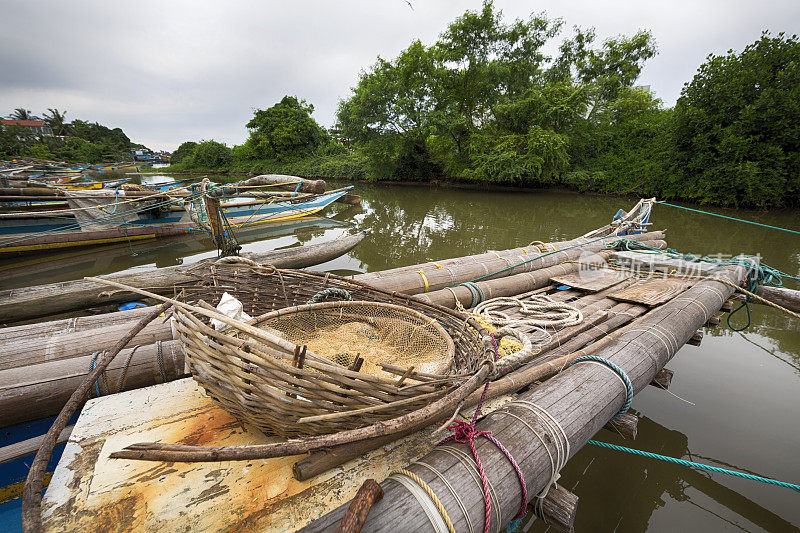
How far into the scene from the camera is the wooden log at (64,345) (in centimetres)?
221

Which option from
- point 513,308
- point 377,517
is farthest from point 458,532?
point 513,308

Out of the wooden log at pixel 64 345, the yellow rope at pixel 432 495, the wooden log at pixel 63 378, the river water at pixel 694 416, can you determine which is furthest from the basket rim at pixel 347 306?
the river water at pixel 694 416

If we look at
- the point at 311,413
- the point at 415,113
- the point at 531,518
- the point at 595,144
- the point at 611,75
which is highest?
the point at 611,75

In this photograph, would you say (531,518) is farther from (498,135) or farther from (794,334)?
(498,135)

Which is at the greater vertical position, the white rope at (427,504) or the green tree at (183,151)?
the green tree at (183,151)

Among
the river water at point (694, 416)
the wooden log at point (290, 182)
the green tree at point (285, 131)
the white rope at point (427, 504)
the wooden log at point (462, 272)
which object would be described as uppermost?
the green tree at point (285, 131)

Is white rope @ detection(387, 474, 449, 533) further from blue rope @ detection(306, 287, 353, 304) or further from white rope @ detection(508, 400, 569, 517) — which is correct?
blue rope @ detection(306, 287, 353, 304)

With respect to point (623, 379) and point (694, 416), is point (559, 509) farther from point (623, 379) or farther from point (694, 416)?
point (694, 416)

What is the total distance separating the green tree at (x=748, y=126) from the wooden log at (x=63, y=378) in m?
18.5

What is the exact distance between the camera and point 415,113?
66.2 ft

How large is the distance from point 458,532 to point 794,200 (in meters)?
20.1

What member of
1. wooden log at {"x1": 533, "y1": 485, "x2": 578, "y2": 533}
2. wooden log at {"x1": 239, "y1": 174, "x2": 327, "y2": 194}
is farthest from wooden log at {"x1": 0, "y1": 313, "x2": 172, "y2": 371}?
wooden log at {"x1": 239, "y1": 174, "x2": 327, "y2": 194}

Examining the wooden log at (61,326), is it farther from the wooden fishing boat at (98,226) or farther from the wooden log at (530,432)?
the wooden log at (530,432)

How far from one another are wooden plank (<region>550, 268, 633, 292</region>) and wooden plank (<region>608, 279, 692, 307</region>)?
0.63 ft
